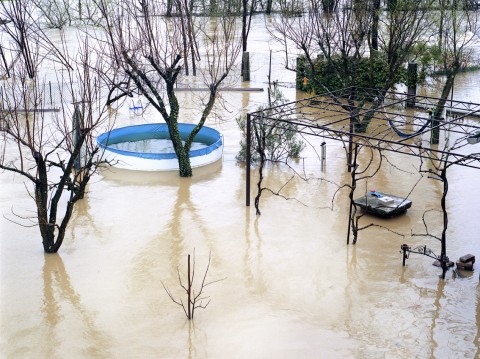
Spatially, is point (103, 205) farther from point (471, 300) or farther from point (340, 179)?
point (471, 300)

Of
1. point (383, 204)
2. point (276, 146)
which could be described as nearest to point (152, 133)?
point (276, 146)

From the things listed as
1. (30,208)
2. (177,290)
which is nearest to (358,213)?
(177,290)

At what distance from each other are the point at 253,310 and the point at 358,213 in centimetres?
458

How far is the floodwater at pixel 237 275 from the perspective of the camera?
10.0 m

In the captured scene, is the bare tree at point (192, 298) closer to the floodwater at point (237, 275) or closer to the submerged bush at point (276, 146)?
the floodwater at point (237, 275)

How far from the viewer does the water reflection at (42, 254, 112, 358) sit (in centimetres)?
993

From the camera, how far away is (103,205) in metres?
14.9

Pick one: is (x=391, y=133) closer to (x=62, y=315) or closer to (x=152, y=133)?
(x=152, y=133)

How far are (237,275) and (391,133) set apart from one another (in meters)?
9.38

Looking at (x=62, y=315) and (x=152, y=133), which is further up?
(x=152, y=133)

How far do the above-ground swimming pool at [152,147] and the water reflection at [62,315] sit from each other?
4820 millimetres

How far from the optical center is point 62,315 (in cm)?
1082

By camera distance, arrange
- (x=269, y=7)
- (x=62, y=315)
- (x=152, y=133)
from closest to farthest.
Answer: (x=62, y=315) → (x=152, y=133) → (x=269, y=7)

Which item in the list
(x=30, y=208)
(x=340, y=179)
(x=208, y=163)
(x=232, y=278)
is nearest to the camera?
(x=232, y=278)
